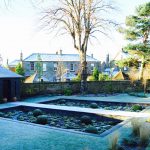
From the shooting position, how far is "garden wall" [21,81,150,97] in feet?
62.7

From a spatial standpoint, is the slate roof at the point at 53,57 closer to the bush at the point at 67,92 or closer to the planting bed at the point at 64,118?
the bush at the point at 67,92

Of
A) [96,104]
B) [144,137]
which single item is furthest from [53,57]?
[144,137]

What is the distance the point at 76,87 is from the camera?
22266 mm

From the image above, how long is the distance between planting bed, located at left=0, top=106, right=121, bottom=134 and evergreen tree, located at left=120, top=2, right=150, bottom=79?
48.9ft

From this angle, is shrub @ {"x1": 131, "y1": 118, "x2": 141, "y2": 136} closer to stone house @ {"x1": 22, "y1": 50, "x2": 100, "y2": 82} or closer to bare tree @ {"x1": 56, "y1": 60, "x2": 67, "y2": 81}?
bare tree @ {"x1": 56, "y1": 60, "x2": 67, "y2": 81}

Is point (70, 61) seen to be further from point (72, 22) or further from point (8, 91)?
point (8, 91)

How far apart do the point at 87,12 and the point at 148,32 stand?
7.41 m

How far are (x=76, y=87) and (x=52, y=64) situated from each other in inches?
887

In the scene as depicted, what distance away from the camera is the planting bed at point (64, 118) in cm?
985

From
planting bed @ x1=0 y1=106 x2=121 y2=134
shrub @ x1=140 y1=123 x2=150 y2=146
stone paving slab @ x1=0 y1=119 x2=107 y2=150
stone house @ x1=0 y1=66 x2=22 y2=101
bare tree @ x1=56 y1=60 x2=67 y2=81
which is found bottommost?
planting bed @ x1=0 y1=106 x2=121 y2=134

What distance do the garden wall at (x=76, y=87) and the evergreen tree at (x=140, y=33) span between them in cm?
227

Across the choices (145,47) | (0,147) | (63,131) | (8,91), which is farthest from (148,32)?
(0,147)

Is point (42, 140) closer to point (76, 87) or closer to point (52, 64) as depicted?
point (76, 87)

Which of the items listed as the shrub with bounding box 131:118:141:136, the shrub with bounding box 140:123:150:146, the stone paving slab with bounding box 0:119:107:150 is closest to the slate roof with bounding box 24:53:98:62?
the stone paving slab with bounding box 0:119:107:150
